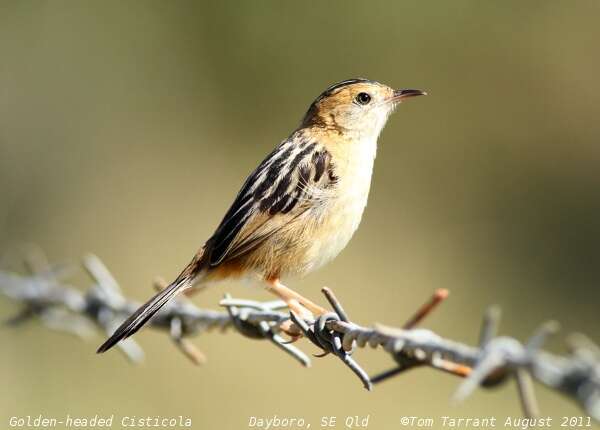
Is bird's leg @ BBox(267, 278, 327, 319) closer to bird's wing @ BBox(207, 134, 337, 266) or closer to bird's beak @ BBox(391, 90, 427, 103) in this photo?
bird's wing @ BBox(207, 134, 337, 266)

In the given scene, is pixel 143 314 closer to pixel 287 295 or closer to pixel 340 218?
pixel 287 295

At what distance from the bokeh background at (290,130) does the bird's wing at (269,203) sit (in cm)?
265

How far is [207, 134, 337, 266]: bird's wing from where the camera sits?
4.69 metres

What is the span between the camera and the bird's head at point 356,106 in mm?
5566

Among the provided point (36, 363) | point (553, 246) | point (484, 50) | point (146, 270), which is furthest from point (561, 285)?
point (36, 363)

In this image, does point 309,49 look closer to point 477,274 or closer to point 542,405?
point 477,274

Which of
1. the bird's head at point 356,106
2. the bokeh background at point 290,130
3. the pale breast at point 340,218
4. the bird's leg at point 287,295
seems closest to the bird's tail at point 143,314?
the bird's leg at point 287,295

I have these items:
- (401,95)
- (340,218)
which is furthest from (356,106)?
(340,218)

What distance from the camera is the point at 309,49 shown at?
443 inches

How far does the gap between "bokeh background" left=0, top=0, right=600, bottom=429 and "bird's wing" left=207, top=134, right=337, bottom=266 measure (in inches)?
104

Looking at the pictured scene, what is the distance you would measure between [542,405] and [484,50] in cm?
602

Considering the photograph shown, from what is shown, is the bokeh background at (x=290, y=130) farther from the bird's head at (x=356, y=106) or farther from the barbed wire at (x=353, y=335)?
the barbed wire at (x=353, y=335)

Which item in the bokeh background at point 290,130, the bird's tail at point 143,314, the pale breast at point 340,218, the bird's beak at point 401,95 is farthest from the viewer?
the bokeh background at point 290,130

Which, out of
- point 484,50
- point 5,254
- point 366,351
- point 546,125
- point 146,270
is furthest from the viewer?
point 484,50
